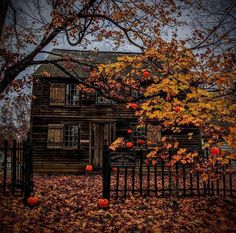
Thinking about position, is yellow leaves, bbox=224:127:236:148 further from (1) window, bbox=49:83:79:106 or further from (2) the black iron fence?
(1) window, bbox=49:83:79:106

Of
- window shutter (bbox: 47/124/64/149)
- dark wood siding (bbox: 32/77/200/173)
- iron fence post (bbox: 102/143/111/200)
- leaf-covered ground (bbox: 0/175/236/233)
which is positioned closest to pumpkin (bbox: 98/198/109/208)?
leaf-covered ground (bbox: 0/175/236/233)

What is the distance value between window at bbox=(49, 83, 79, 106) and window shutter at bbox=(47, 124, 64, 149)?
5.12ft

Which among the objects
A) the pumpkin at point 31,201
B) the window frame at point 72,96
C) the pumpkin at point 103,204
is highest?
the window frame at point 72,96

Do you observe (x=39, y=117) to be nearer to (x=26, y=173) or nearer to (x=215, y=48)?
(x=26, y=173)

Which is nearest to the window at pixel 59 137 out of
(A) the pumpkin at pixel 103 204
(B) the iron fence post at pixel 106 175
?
(B) the iron fence post at pixel 106 175

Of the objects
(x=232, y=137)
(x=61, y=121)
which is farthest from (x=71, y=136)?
(x=232, y=137)

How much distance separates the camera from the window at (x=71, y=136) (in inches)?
630

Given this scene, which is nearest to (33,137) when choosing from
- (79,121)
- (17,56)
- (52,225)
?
(79,121)

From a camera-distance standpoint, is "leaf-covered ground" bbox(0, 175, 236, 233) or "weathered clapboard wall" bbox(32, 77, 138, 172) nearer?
"leaf-covered ground" bbox(0, 175, 236, 233)

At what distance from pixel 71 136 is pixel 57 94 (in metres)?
3.01

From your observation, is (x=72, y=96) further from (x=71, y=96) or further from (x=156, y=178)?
(x=156, y=178)

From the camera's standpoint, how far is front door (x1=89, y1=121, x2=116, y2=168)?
1593 centimetres

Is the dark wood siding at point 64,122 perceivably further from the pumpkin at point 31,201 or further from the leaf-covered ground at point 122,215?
the pumpkin at point 31,201

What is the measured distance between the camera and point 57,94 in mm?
16125
